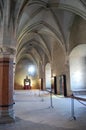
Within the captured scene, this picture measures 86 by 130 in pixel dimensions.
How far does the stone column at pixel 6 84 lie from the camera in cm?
673

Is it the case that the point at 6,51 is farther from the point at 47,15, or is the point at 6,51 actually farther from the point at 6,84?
the point at 47,15

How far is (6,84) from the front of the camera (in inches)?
270

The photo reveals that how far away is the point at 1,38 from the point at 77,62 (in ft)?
34.4

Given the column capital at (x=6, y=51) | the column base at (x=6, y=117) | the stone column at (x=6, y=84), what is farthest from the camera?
the column capital at (x=6, y=51)

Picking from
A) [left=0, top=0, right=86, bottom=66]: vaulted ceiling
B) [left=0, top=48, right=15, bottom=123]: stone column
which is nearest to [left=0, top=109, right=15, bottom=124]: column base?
[left=0, top=48, right=15, bottom=123]: stone column

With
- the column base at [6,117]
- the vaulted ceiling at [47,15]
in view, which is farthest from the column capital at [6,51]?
the column base at [6,117]

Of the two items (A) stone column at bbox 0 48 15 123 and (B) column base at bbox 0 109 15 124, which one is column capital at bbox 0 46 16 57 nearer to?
(A) stone column at bbox 0 48 15 123

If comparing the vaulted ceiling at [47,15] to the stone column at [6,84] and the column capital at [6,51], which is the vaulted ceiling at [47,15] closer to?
the column capital at [6,51]

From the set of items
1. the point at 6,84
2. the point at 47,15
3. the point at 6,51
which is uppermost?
the point at 47,15

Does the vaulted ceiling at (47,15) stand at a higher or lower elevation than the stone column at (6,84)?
higher

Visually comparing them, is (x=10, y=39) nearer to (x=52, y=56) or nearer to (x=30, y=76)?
(x=52, y=56)

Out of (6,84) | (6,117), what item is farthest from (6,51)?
(6,117)

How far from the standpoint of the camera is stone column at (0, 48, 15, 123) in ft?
22.1

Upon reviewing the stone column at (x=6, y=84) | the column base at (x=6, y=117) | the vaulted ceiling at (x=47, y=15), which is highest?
the vaulted ceiling at (x=47, y=15)
